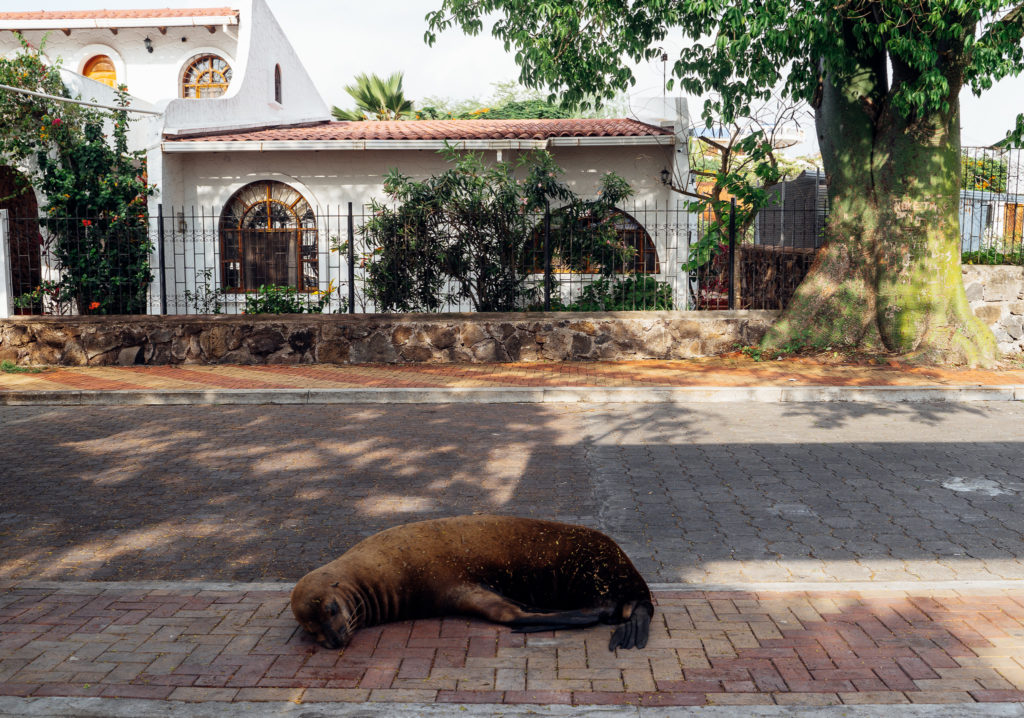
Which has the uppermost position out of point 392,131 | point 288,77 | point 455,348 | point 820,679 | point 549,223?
point 288,77

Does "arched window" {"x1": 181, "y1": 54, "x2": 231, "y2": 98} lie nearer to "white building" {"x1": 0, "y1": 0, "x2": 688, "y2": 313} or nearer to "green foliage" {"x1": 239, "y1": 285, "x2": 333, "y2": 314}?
"white building" {"x1": 0, "y1": 0, "x2": 688, "y2": 313}

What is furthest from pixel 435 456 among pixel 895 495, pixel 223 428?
pixel 895 495

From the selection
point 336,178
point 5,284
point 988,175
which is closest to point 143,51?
point 336,178

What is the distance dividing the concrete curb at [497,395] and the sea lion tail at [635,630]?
6479 millimetres

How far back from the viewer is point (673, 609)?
4125mm

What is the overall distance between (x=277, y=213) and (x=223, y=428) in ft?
32.0

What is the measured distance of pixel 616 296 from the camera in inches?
563

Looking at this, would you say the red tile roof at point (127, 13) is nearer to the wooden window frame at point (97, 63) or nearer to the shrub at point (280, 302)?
the wooden window frame at point (97, 63)

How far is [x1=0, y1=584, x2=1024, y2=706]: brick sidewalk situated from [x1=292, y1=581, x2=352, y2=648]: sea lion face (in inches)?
2.6

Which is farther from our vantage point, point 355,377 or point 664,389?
point 355,377

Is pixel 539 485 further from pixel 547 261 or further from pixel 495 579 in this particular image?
pixel 547 261

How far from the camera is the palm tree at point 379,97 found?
94.6 feet

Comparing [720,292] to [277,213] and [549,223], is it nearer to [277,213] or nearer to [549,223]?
[549,223]

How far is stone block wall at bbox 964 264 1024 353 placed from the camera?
531 inches
